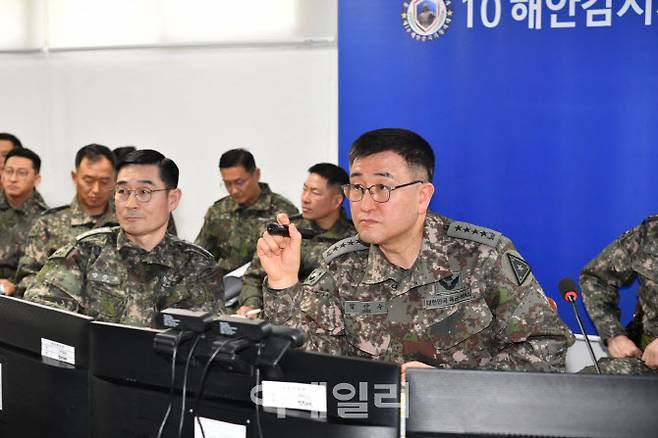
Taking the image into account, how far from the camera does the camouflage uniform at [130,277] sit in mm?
2830

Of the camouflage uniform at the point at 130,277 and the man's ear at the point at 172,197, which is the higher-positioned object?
the man's ear at the point at 172,197

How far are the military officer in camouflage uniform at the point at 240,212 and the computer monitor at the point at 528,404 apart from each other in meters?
3.72

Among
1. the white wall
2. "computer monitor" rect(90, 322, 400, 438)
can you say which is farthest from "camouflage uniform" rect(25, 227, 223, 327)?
the white wall

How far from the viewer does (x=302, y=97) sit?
504 centimetres

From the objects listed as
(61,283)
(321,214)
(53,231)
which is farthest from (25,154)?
(61,283)

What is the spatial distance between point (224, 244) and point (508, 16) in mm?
2097

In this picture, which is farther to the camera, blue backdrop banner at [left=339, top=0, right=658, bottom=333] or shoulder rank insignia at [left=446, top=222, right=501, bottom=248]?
blue backdrop banner at [left=339, top=0, right=658, bottom=333]

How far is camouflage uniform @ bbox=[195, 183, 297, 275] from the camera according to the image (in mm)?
5031

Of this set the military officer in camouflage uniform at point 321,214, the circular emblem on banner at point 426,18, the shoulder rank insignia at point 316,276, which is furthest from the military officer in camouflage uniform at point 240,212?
the shoulder rank insignia at point 316,276

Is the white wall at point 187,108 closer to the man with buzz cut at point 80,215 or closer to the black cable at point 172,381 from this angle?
the man with buzz cut at point 80,215

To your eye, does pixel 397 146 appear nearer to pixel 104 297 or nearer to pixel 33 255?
pixel 104 297

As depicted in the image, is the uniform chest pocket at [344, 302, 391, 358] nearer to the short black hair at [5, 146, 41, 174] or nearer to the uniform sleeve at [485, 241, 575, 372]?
the uniform sleeve at [485, 241, 575, 372]

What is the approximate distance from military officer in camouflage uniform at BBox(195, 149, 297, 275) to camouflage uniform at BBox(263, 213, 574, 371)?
2.69m

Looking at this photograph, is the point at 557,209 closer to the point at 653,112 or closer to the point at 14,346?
the point at 653,112
